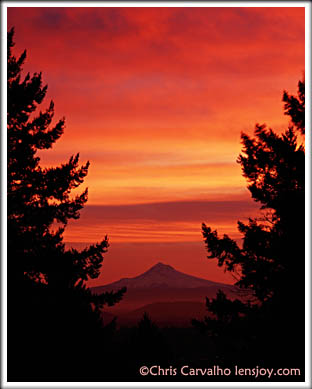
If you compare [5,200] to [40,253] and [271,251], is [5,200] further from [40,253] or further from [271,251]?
[271,251]

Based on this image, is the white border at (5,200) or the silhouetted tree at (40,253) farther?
the silhouetted tree at (40,253)

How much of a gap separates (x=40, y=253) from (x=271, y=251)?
848 centimetres

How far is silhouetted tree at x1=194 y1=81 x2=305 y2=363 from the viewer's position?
57.3 feet

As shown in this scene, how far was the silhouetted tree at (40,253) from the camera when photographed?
1697cm

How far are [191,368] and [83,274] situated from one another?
10.2 meters

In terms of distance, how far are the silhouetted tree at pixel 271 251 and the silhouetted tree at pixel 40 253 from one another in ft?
17.0

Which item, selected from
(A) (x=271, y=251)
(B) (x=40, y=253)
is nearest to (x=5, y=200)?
(B) (x=40, y=253)

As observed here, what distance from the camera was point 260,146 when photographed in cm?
2222

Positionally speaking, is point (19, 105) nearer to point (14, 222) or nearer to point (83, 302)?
point (14, 222)

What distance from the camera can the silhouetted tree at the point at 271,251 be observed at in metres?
17.5

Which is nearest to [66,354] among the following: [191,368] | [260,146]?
[191,368]

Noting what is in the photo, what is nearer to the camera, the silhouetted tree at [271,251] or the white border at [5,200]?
the white border at [5,200]

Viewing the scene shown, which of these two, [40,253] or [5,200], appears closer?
[5,200]

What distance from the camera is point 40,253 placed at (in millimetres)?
19000
